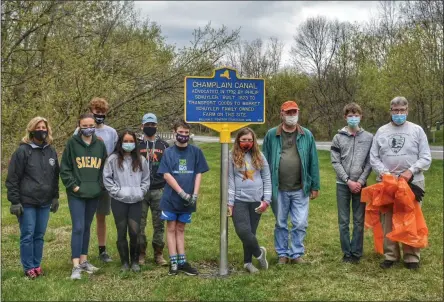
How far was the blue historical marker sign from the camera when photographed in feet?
18.8

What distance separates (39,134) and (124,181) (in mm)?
1135

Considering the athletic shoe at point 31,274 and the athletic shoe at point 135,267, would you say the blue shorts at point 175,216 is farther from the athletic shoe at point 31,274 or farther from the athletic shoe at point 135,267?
the athletic shoe at point 31,274

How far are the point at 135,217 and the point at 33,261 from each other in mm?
1323

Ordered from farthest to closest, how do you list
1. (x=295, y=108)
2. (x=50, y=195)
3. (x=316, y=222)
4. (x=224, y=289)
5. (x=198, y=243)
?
(x=316, y=222), (x=198, y=243), (x=295, y=108), (x=50, y=195), (x=224, y=289)

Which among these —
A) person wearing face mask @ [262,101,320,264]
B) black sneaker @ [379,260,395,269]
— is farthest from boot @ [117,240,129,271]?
black sneaker @ [379,260,395,269]

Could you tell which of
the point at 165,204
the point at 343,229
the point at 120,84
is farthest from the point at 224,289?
the point at 120,84

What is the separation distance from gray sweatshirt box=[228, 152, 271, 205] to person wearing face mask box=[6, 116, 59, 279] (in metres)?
2.13

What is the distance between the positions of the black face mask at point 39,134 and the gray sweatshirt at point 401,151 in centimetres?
409

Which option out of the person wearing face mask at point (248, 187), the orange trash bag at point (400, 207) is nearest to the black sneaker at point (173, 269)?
the person wearing face mask at point (248, 187)

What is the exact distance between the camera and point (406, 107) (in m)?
5.95

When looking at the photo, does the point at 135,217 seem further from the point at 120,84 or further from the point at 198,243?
the point at 120,84

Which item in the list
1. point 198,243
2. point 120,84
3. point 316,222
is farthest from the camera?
point 120,84

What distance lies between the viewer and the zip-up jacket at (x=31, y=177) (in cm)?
526

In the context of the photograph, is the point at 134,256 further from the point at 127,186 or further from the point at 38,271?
the point at 38,271
